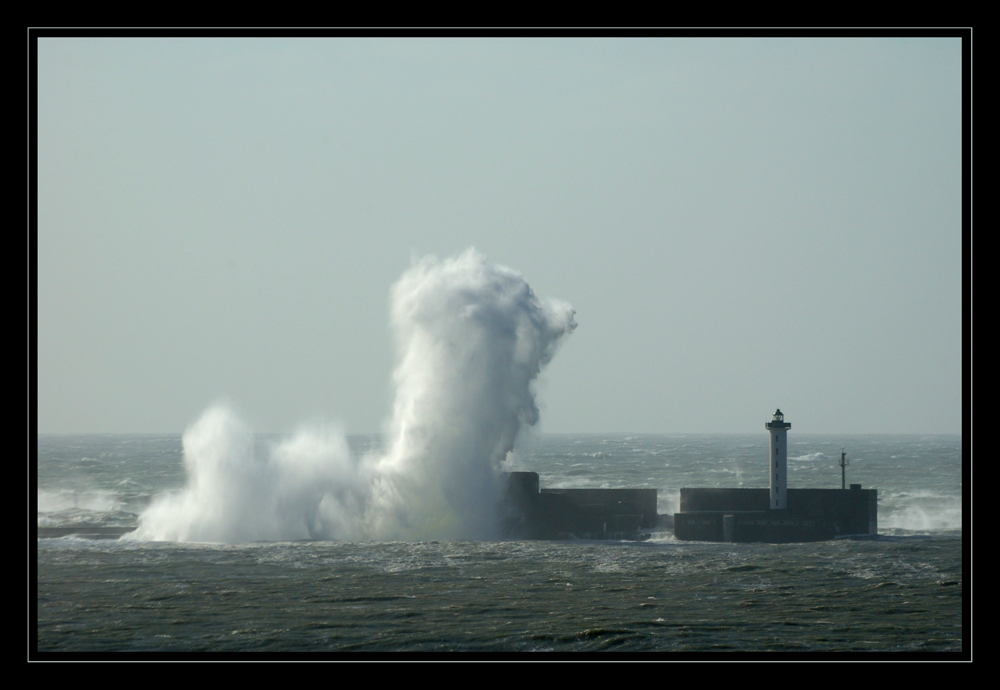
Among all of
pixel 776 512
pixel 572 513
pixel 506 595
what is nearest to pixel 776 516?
pixel 776 512

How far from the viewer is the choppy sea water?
61.7ft

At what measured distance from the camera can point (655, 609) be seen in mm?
21109

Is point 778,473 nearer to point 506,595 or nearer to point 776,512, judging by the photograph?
point 776,512

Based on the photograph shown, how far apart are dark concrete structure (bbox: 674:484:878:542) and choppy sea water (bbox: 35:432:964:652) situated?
0.88m

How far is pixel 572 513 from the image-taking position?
31.2 meters

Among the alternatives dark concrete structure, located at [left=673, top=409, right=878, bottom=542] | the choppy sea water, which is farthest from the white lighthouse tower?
the choppy sea water

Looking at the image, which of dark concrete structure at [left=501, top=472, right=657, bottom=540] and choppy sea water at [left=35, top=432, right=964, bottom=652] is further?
dark concrete structure at [left=501, top=472, right=657, bottom=540]

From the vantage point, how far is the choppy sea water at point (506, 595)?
1881 cm

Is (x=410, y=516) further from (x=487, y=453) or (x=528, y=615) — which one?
(x=528, y=615)

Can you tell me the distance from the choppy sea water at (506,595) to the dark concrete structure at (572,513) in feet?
3.72

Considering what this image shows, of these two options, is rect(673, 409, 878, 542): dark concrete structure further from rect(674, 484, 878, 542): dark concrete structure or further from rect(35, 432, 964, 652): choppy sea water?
rect(35, 432, 964, 652): choppy sea water

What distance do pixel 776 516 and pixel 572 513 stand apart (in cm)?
541

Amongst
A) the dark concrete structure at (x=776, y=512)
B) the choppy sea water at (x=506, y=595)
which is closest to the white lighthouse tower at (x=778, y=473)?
the dark concrete structure at (x=776, y=512)
